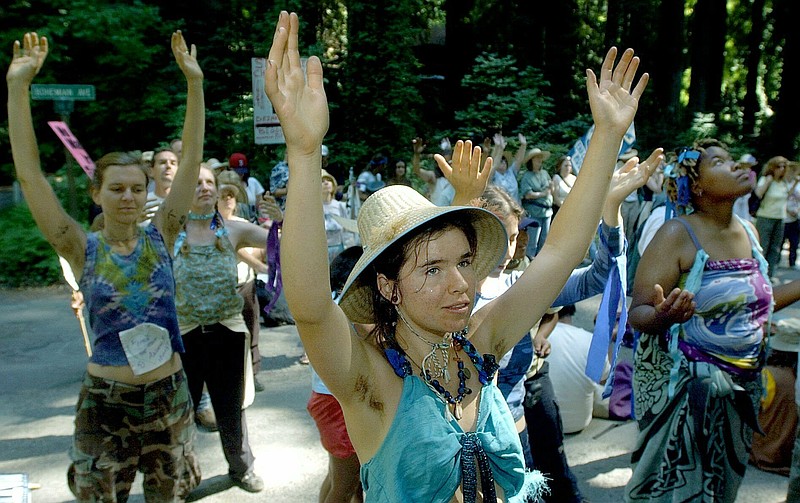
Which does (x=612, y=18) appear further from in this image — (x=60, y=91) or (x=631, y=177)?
(x=631, y=177)

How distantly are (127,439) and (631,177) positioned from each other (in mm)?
2535

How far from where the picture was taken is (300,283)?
166 cm

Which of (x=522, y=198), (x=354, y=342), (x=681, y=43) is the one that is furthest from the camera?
(x=681, y=43)

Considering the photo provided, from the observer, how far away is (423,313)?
78.1 inches

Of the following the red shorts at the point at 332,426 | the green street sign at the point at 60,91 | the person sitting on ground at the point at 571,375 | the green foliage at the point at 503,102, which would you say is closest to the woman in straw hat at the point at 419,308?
the red shorts at the point at 332,426

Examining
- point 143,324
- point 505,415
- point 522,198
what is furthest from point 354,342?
point 522,198

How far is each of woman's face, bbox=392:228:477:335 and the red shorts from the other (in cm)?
158

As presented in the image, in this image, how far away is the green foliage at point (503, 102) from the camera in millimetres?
18656

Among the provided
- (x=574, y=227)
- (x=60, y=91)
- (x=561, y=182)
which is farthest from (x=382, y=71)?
(x=574, y=227)

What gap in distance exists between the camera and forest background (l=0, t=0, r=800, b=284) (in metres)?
18.0

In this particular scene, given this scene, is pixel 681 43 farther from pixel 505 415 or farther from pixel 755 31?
pixel 505 415

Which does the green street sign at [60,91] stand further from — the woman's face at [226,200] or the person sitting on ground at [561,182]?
the person sitting on ground at [561,182]

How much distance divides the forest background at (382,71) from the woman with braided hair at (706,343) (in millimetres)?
13611

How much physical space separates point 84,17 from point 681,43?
650 inches
